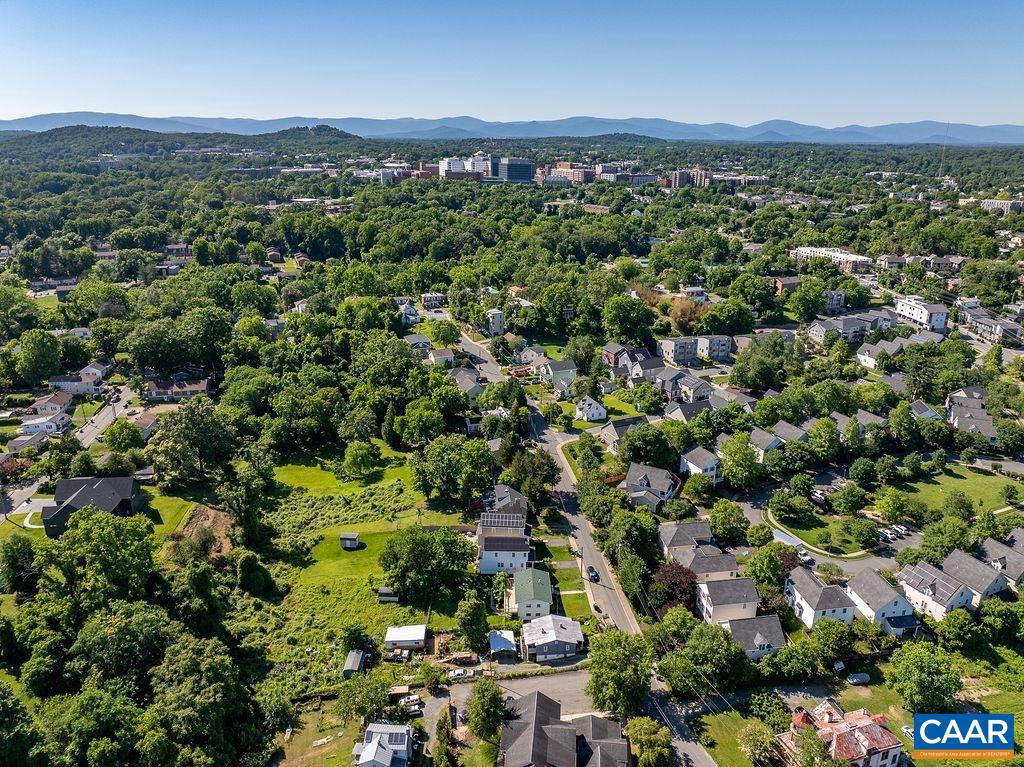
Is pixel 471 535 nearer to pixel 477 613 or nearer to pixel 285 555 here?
pixel 477 613

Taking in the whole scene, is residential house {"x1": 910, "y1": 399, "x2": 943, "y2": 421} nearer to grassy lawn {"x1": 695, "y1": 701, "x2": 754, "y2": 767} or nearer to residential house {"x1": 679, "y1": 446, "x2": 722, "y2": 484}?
residential house {"x1": 679, "y1": 446, "x2": 722, "y2": 484}

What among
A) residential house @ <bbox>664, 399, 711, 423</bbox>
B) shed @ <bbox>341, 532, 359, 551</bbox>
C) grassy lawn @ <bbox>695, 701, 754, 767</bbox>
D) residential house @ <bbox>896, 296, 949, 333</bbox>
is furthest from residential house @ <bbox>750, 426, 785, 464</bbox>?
residential house @ <bbox>896, 296, 949, 333</bbox>

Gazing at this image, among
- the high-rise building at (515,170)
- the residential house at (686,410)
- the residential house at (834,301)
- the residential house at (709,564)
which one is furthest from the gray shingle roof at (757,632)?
the high-rise building at (515,170)

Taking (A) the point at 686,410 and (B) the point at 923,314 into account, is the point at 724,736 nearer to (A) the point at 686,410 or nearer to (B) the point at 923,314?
(A) the point at 686,410

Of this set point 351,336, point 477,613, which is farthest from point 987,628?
point 351,336

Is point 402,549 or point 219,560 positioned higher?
point 402,549

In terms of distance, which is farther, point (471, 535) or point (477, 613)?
point (471, 535)
